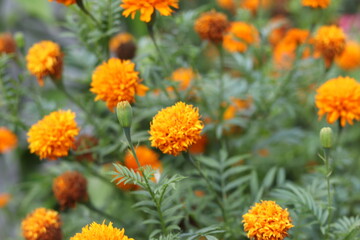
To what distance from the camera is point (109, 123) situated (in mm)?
1291

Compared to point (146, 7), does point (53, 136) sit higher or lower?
lower

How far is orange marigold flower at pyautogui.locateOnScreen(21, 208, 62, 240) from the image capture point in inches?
42.0

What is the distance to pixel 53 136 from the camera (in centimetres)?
102

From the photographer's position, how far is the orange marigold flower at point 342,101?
104 centimetres

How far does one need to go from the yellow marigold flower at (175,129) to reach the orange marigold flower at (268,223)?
7.2 inches

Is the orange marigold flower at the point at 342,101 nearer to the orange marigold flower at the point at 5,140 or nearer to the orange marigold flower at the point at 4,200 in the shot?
the orange marigold flower at the point at 5,140

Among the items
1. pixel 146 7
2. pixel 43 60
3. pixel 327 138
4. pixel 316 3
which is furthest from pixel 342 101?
pixel 43 60

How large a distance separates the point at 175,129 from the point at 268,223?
24cm

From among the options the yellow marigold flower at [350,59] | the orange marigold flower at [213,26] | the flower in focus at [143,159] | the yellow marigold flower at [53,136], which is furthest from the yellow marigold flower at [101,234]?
the yellow marigold flower at [350,59]

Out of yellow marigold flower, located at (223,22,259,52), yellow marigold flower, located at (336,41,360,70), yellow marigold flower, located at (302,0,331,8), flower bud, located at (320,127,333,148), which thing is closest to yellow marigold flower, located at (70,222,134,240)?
flower bud, located at (320,127,333,148)

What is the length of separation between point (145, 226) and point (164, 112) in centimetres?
52

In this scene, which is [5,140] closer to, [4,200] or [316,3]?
[4,200]

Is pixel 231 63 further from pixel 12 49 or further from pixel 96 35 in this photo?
pixel 12 49

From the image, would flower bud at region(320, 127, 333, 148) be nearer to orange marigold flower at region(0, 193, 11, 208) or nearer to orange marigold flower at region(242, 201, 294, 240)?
orange marigold flower at region(242, 201, 294, 240)
